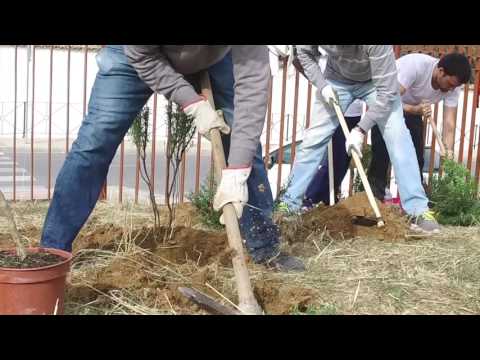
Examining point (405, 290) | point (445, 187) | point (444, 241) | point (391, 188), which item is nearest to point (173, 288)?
point (405, 290)

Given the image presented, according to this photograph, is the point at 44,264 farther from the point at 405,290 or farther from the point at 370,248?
the point at 370,248

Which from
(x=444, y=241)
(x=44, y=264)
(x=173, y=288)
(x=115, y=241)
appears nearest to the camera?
(x=44, y=264)

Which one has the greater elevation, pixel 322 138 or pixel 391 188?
pixel 322 138

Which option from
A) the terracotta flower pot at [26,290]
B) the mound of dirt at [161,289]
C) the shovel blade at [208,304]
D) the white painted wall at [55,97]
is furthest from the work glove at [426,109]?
the white painted wall at [55,97]

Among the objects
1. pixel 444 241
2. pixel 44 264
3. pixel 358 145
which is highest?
pixel 358 145

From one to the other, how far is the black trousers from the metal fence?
477 millimetres

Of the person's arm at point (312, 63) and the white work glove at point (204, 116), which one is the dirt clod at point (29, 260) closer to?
the white work glove at point (204, 116)

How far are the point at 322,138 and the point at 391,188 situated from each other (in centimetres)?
169

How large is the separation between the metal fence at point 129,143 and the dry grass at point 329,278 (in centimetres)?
142

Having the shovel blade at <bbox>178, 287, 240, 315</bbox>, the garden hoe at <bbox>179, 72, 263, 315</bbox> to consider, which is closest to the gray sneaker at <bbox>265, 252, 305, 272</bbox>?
the garden hoe at <bbox>179, 72, 263, 315</bbox>

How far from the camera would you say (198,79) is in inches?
120

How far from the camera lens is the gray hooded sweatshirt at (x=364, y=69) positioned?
438 cm

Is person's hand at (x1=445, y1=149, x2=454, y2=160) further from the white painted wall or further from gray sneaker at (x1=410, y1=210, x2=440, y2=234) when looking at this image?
the white painted wall

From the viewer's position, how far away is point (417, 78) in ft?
17.4
